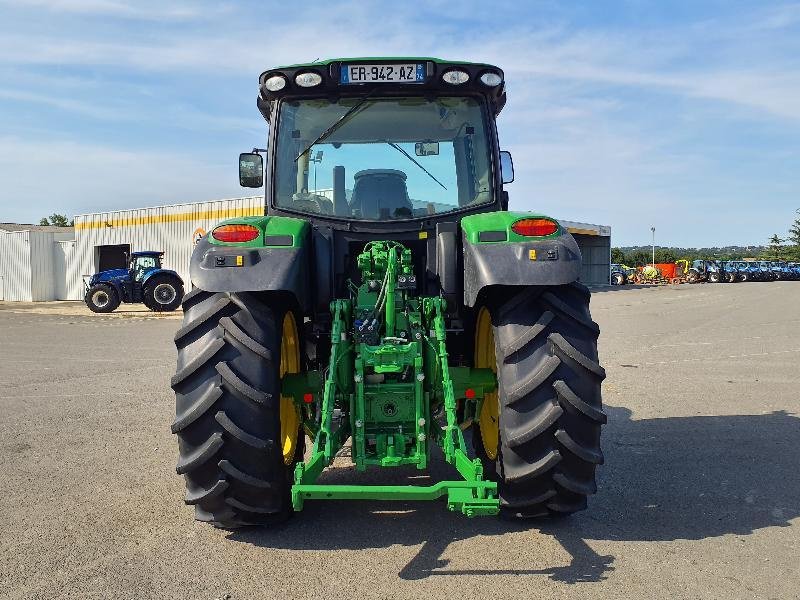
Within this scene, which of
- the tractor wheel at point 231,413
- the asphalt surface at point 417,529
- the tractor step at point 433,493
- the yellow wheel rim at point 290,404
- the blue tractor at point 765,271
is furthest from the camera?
the blue tractor at point 765,271

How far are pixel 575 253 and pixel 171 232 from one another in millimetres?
34496

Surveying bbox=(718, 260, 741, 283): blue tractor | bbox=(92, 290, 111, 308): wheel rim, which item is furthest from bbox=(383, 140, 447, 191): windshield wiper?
bbox=(718, 260, 741, 283): blue tractor

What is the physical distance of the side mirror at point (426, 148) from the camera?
16.0 feet

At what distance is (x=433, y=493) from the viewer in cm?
317

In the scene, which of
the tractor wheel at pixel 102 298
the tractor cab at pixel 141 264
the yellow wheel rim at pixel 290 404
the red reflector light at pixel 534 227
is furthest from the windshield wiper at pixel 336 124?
the tractor wheel at pixel 102 298

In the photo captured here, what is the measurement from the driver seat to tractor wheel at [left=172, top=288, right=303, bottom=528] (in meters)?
1.28

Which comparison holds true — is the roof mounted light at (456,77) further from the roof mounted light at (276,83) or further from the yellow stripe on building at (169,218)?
the yellow stripe on building at (169,218)

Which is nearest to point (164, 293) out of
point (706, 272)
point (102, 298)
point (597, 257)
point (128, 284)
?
point (128, 284)

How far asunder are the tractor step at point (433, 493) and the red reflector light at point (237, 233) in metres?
1.38

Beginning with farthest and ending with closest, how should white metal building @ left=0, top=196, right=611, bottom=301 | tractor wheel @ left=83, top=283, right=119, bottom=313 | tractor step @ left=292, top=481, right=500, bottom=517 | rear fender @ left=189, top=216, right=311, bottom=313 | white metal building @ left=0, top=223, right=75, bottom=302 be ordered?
white metal building @ left=0, top=223, right=75, bottom=302, white metal building @ left=0, top=196, right=611, bottom=301, tractor wheel @ left=83, top=283, right=119, bottom=313, rear fender @ left=189, top=216, right=311, bottom=313, tractor step @ left=292, top=481, right=500, bottom=517

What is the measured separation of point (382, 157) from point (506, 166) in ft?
2.98

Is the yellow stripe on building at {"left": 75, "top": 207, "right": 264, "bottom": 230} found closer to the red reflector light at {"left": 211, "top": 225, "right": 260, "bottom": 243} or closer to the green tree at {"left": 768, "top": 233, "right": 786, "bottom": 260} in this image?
the red reflector light at {"left": 211, "top": 225, "right": 260, "bottom": 243}

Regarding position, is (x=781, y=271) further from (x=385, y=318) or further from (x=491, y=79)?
(x=385, y=318)

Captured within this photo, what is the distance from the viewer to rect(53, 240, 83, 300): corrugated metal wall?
39.4m
